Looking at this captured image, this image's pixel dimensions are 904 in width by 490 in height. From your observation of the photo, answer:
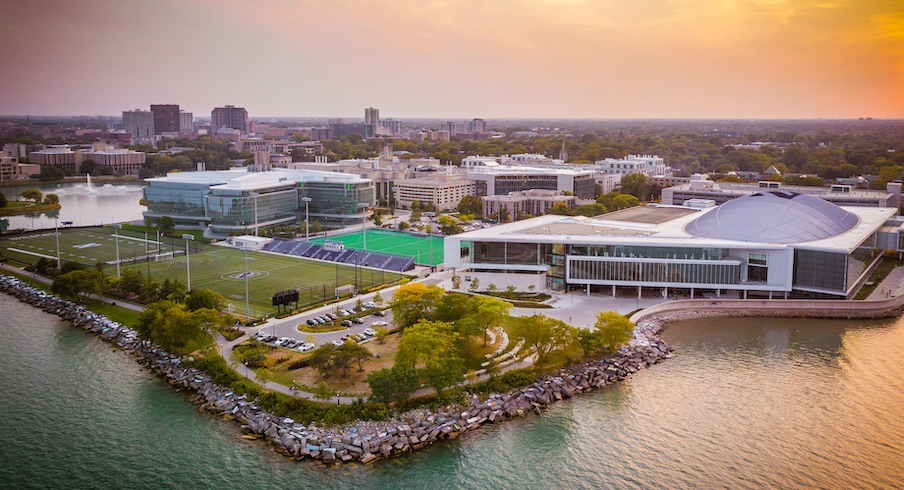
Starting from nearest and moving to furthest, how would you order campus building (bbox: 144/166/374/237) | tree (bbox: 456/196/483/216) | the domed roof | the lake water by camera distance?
the domed roof → campus building (bbox: 144/166/374/237) → the lake water → tree (bbox: 456/196/483/216)

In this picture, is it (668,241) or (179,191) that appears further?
(179,191)

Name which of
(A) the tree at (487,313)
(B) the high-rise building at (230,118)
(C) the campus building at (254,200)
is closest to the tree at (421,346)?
(A) the tree at (487,313)

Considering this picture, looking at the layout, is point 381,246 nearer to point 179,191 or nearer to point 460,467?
point 179,191

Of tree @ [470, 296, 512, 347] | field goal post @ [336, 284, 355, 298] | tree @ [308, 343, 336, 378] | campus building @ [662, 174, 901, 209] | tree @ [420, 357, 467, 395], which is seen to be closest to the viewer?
tree @ [420, 357, 467, 395]

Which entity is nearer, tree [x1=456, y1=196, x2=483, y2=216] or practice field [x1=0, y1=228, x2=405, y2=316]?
practice field [x1=0, y1=228, x2=405, y2=316]

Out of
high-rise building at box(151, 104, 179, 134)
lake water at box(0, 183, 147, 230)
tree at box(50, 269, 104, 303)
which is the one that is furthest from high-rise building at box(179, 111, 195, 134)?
tree at box(50, 269, 104, 303)

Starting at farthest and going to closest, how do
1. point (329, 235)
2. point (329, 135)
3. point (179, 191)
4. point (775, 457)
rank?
point (329, 135)
point (179, 191)
point (329, 235)
point (775, 457)

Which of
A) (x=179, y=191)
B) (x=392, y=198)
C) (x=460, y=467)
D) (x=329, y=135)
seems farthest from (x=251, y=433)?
(x=329, y=135)

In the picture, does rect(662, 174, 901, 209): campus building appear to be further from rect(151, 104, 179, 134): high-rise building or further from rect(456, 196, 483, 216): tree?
rect(151, 104, 179, 134): high-rise building
